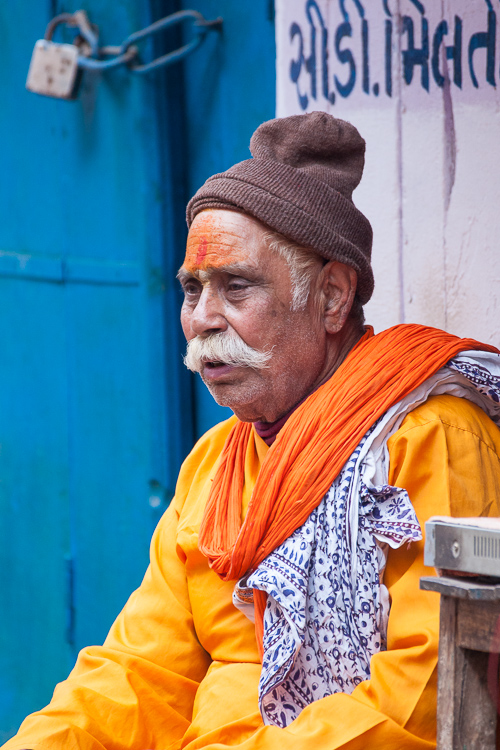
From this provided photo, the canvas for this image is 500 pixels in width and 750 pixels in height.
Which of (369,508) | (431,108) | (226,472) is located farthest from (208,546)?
(431,108)

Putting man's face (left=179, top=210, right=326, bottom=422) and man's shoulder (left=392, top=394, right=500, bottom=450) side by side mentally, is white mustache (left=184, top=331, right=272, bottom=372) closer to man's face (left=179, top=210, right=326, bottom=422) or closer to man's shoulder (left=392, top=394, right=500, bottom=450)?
man's face (left=179, top=210, right=326, bottom=422)

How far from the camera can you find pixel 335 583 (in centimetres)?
187

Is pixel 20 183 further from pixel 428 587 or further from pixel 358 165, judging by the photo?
pixel 428 587

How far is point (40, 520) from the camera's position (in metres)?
3.87

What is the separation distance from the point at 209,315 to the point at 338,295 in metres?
0.30

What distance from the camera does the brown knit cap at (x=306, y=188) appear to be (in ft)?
6.59

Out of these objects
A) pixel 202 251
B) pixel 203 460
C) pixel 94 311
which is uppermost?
pixel 202 251

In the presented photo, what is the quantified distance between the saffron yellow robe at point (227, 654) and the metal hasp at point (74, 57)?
4.86ft

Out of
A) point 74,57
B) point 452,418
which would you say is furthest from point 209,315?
point 74,57

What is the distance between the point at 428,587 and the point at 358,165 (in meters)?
1.13

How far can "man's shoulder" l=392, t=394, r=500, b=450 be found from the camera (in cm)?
188

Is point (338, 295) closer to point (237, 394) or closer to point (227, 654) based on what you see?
point (237, 394)

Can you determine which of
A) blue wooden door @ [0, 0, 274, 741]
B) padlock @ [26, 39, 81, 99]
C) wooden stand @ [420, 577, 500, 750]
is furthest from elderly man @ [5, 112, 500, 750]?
padlock @ [26, 39, 81, 99]

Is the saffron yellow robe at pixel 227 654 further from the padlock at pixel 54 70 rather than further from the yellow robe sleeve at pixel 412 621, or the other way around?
the padlock at pixel 54 70
